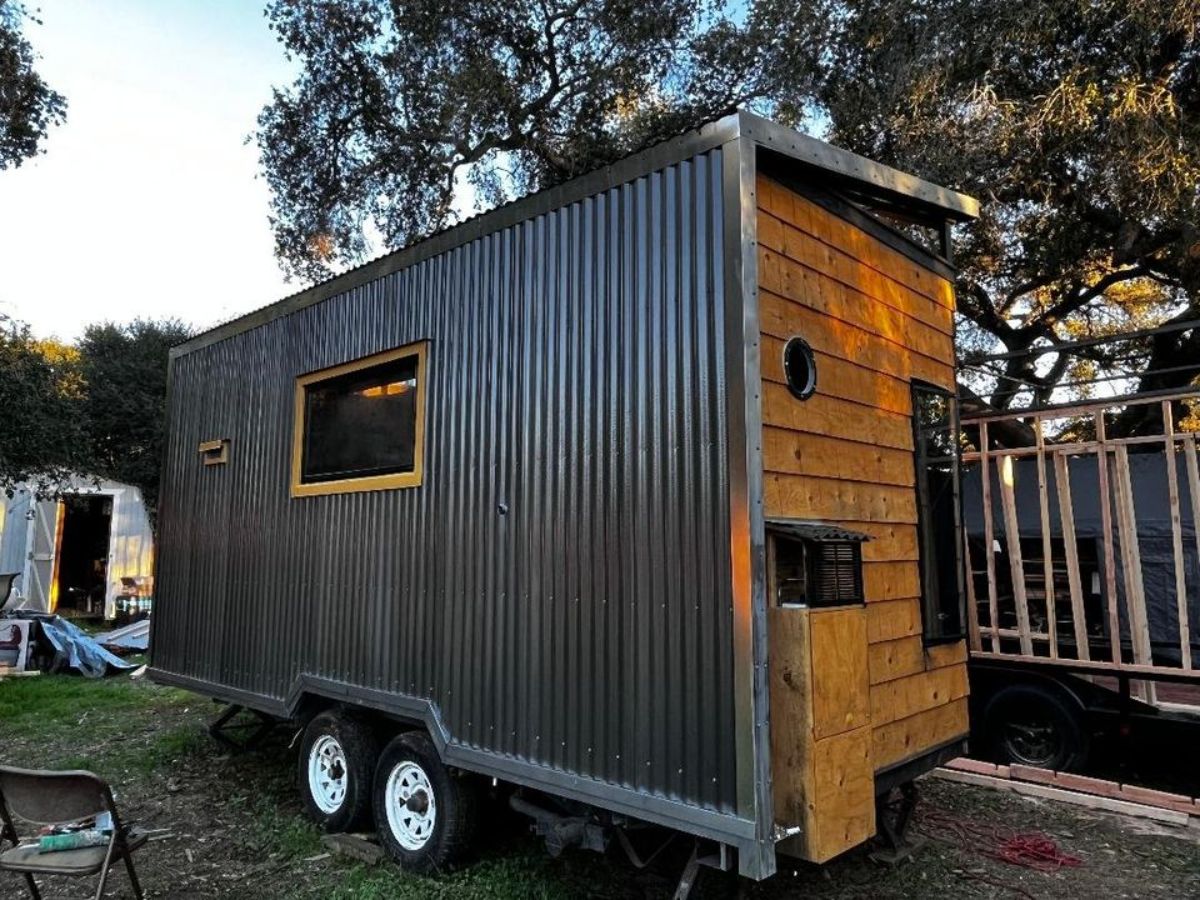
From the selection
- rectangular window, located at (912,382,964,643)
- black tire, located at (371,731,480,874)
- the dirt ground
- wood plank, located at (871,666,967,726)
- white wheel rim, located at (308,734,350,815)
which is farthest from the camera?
white wheel rim, located at (308,734,350,815)

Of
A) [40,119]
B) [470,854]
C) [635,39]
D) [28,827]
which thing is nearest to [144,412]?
[40,119]

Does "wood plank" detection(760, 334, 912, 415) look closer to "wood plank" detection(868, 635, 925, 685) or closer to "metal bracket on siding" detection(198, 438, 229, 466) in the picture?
"wood plank" detection(868, 635, 925, 685)

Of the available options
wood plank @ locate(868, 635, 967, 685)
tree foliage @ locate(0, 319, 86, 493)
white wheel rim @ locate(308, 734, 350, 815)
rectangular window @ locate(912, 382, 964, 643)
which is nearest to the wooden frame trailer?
rectangular window @ locate(912, 382, 964, 643)

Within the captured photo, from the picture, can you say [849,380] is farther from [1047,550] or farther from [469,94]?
[469,94]

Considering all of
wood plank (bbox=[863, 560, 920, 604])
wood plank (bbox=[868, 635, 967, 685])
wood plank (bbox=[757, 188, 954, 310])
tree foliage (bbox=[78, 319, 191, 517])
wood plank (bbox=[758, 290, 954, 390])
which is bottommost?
wood plank (bbox=[868, 635, 967, 685])

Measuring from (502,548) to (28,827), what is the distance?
4.09m

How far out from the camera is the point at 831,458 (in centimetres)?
347

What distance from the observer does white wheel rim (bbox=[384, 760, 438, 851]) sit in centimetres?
412

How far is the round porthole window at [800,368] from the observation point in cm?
328

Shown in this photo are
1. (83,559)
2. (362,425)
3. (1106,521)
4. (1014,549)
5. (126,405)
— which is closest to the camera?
(362,425)

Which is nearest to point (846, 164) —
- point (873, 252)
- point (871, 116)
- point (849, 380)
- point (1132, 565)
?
point (873, 252)

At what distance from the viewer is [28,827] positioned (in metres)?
5.20

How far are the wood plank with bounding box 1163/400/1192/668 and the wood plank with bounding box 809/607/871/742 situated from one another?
11.5ft

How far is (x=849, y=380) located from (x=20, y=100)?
485 inches
